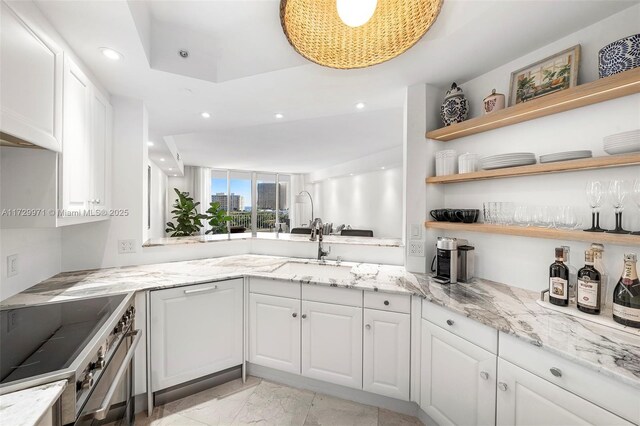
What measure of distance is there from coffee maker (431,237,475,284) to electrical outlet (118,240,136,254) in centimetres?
239

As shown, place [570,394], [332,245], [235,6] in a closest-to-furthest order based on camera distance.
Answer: [570,394] → [235,6] → [332,245]

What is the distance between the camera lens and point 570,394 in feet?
2.91

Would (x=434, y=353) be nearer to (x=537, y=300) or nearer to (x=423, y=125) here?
(x=537, y=300)

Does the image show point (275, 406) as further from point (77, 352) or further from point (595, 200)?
point (595, 200)

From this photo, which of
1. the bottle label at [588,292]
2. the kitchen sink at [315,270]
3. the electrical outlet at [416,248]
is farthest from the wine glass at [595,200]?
the kitchen sink at [315,270]

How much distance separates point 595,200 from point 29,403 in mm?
2222

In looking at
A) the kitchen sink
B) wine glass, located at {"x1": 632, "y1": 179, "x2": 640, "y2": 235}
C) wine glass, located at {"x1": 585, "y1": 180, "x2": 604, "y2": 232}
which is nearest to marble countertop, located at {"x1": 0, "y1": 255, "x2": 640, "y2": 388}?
the kitchen sink

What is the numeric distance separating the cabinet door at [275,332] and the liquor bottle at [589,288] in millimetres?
1542

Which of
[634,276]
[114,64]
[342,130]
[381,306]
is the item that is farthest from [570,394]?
[342,130]

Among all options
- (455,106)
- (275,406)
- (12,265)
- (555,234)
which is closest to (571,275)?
(555,234)

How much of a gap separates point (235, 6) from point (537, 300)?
2.36 meters

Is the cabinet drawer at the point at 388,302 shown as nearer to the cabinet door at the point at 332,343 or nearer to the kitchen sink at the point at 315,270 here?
the cabinet door at the point at 332,343

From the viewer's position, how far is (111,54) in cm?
154

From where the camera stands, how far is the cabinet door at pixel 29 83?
0.95m
